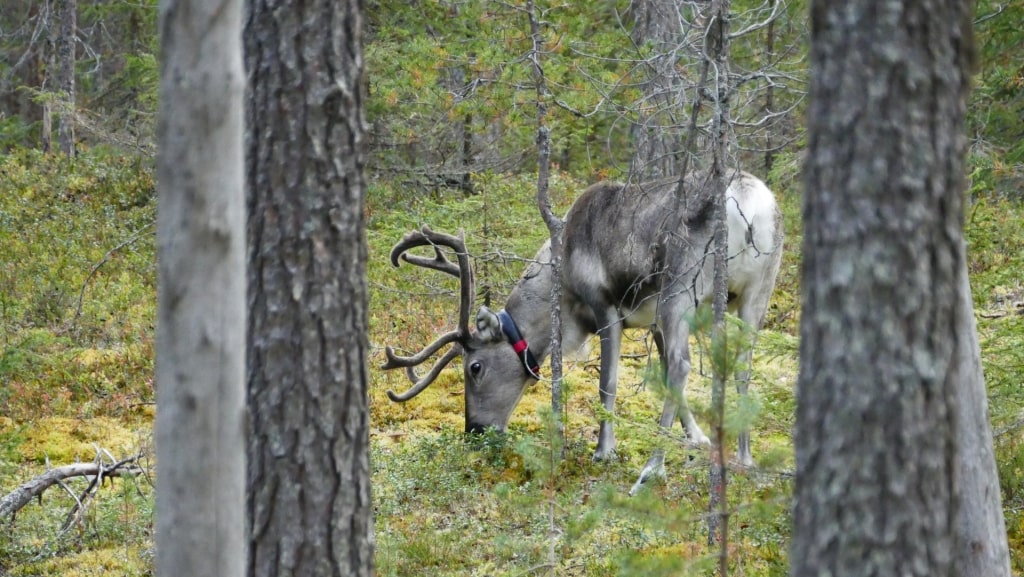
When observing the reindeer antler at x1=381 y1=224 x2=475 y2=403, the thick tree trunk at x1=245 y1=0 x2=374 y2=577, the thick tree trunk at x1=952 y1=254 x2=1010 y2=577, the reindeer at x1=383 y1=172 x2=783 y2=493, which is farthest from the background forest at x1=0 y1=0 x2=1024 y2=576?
the thick tree trunk at x1=245 y1=0 x2=374 y2=577

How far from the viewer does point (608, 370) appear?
10188 millimetres

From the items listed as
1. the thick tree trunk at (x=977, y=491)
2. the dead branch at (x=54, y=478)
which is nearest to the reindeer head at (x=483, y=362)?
the dead branch at (x=54, y=478)

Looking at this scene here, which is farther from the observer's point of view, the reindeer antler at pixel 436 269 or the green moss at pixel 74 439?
the green moss at pixel 74 439

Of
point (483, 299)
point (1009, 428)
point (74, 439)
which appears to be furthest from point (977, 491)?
point (74, 439)

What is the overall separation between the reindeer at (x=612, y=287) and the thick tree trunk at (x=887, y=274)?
5.24m

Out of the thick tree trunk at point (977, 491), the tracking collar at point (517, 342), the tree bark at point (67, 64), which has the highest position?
the tree bark at point (67, 64)

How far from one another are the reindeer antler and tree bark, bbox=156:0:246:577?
5.77 m

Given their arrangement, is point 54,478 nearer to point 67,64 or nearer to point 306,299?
point 306,299

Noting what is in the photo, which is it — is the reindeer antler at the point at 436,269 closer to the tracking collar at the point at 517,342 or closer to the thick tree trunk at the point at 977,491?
the tracking collar at the point at 517,342

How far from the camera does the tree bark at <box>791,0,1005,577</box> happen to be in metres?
3.05


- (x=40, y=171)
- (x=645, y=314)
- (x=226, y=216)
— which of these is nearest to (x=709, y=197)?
(x=645, y=314)

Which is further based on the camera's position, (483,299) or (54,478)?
(483,299)

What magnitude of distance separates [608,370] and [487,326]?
1325 millimetres

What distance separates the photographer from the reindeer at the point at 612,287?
9.32 meters
